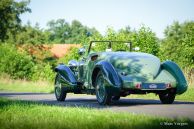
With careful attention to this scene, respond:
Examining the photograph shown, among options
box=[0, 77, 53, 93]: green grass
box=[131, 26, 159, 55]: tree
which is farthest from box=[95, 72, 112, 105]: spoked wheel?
box=[131, 26, 159, 55]: tree

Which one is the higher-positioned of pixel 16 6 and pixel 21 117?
pixel 16 6

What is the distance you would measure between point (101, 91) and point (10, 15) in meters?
42.9

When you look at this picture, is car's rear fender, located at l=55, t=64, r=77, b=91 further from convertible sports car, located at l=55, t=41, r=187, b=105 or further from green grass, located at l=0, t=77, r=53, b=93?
green grass, located at l=0, t=77, r=53, b=93

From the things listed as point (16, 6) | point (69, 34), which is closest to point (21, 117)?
point (16, 6)

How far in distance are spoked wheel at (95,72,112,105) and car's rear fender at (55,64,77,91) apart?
5.59 ft

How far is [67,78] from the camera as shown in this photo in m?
13.8

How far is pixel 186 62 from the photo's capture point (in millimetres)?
27453

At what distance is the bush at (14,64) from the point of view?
44406 mm

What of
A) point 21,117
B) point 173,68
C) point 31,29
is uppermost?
point 31,29

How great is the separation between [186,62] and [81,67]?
15086 millimetres

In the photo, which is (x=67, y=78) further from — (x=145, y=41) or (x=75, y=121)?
(x=145, y=41)

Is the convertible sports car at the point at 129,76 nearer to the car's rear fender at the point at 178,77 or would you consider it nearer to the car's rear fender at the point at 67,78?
the car's rear fender at the point at 178,77

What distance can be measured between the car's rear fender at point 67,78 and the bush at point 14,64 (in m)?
29.9

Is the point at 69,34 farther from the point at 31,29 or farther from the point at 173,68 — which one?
the point at 173,68
